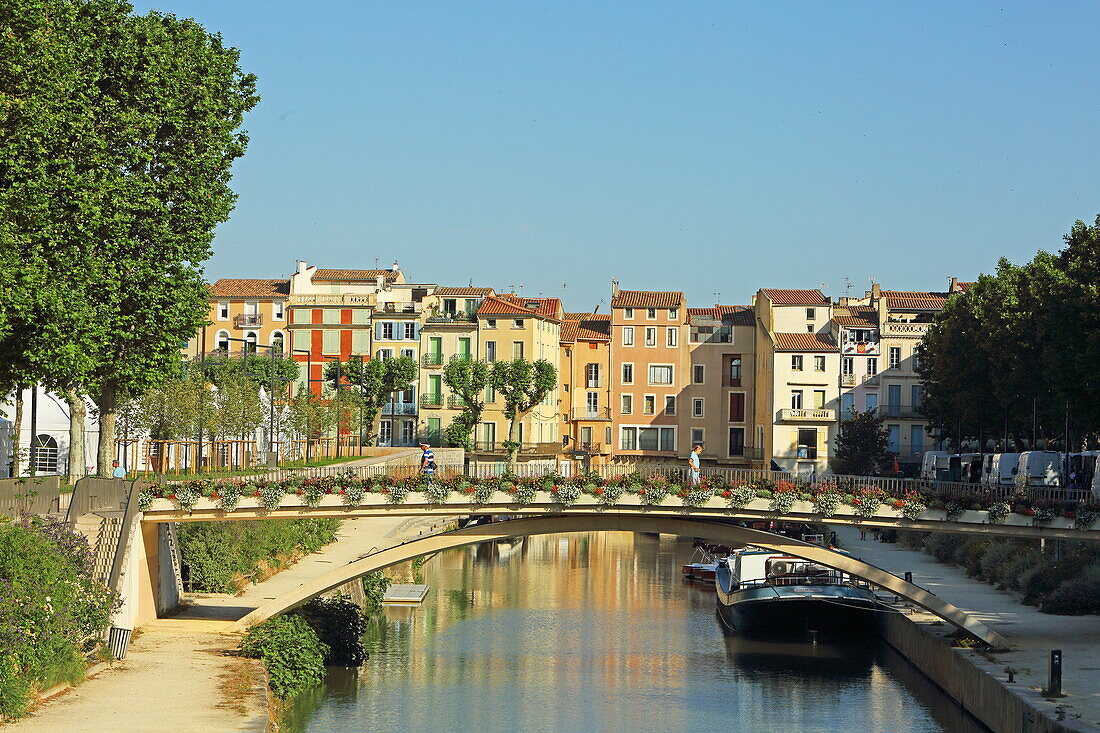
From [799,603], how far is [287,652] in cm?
1742

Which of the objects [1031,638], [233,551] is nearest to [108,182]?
[233,551]

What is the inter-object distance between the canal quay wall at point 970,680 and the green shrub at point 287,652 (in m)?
14.4

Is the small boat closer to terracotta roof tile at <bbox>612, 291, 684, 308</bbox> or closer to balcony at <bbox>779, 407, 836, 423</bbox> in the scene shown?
balcony at <bbox>779, 407, 836, 423</bbox>

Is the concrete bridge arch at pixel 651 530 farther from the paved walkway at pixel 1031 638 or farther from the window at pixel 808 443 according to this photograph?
the window at pixel 808 443

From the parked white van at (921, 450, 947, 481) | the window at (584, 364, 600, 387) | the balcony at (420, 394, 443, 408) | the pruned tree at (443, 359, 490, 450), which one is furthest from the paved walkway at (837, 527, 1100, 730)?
the window at (584, 364, 600, 387)

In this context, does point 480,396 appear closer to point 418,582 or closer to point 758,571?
point 418,582

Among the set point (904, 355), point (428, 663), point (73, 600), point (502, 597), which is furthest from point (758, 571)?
point (904, 355)

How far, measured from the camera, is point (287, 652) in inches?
1302

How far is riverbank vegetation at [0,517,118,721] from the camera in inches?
951

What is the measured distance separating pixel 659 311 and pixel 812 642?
52138mm

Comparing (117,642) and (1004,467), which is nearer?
(117,642)

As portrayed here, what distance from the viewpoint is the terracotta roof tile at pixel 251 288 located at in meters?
106

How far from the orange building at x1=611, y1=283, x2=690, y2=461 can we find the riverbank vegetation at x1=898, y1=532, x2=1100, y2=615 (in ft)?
130

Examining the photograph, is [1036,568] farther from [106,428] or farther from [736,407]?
[736,407]
